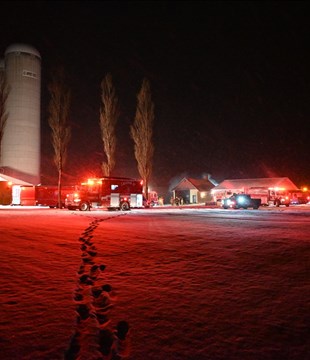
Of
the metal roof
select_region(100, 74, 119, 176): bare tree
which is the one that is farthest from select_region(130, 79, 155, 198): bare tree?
the metal roof

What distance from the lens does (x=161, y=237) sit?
11789mm

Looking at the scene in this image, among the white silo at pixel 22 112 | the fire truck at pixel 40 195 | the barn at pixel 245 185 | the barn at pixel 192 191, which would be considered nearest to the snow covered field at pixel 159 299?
the fire truck at pixel 40 195

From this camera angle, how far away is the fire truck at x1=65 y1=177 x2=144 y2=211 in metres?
29.6

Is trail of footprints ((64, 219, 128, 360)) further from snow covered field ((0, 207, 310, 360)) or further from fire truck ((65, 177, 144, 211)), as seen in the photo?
fire truck ((65, 177, 144, 211))

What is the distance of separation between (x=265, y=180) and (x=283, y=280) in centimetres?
5283

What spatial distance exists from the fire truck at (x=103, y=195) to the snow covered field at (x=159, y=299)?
19.5m

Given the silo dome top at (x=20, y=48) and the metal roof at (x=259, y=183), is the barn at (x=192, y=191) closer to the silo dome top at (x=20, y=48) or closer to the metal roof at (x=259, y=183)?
the metal roof at (x=259, y=183)

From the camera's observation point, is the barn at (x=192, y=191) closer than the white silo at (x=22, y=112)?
No

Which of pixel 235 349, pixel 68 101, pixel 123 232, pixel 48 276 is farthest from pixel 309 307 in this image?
pixel 68 101

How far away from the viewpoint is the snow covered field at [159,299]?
395 cm

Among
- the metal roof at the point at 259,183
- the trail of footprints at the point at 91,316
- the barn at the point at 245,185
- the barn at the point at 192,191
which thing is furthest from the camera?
the barn at the point at 192,191

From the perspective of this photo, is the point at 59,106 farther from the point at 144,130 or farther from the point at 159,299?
the point at 159,299

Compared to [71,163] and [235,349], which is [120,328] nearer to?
[235,349]

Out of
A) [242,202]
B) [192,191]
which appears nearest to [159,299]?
[242,202]
